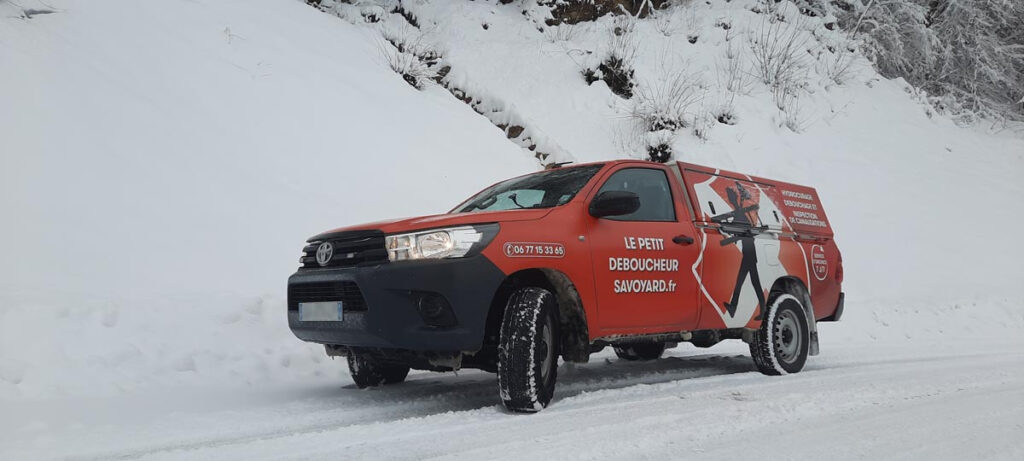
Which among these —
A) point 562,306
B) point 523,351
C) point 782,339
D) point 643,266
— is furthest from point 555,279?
point 782,339

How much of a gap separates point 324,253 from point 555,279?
4.84ft

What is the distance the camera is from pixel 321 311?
427cm

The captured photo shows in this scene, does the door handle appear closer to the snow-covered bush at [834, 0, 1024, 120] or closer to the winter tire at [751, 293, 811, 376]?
the winter tire at [751, 293, 811, 376]

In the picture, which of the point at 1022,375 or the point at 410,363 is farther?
the point at 1022,375

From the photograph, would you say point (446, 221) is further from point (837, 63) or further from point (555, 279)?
point (837, 63)

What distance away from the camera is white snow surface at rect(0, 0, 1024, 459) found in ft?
12.1

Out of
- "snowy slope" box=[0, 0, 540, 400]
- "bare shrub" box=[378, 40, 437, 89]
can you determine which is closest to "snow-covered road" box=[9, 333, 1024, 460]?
"snowy slope" box=[0, 0, 540, 400]

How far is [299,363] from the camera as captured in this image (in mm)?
5613

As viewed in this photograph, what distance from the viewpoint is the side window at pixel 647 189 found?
5034 mm

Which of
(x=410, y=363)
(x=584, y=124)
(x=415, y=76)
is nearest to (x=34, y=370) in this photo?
(x=410, y=363)

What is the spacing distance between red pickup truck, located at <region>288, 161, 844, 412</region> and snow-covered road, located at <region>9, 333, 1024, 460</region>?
0.35 m

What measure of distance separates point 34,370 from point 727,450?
167 inches

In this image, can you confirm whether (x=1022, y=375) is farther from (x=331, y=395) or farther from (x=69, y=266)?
(x=69, y=266)

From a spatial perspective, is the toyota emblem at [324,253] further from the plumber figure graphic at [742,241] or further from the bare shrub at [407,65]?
the bare shrub at [407,65]
